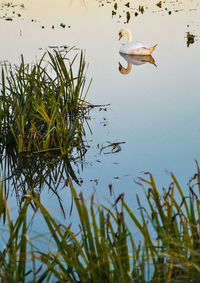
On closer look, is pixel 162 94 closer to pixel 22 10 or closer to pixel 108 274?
pixel 108 274

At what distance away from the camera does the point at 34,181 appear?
5168 mm

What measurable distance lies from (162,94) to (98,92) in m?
1.01

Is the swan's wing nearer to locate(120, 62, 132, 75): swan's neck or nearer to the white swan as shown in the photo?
the white swan

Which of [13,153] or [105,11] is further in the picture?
[105,11]

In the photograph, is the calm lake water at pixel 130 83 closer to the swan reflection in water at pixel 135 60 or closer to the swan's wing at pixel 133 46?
the swan reflection in water at pixel 135 60

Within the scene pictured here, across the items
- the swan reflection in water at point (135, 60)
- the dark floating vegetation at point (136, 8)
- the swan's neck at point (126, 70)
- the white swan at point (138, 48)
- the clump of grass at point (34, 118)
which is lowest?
the clump of grass at point (34, 118)

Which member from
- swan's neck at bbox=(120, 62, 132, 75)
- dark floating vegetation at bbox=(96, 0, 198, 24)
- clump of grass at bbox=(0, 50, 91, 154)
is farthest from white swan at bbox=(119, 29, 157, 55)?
clump of grass at bbox=(0, 50, 91, 154)

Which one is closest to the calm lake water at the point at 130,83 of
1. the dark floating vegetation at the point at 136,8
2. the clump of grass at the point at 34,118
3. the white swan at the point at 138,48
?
the dark floating vegetation at the point at 136,8

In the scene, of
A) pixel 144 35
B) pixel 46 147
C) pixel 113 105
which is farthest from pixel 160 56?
pixel 46 147

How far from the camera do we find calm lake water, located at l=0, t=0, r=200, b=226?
545 centimetres

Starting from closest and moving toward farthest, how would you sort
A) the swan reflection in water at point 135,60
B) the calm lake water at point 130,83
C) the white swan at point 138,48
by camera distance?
the calm lake water at point 130,83, the swan reflection in water at point 135,60, the white swan at point 138,48

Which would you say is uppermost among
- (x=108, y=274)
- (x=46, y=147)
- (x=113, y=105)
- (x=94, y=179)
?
(x=113, y=105)

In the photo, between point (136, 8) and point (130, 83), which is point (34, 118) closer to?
point (130, 83)

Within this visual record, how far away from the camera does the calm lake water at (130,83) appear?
5445mm
